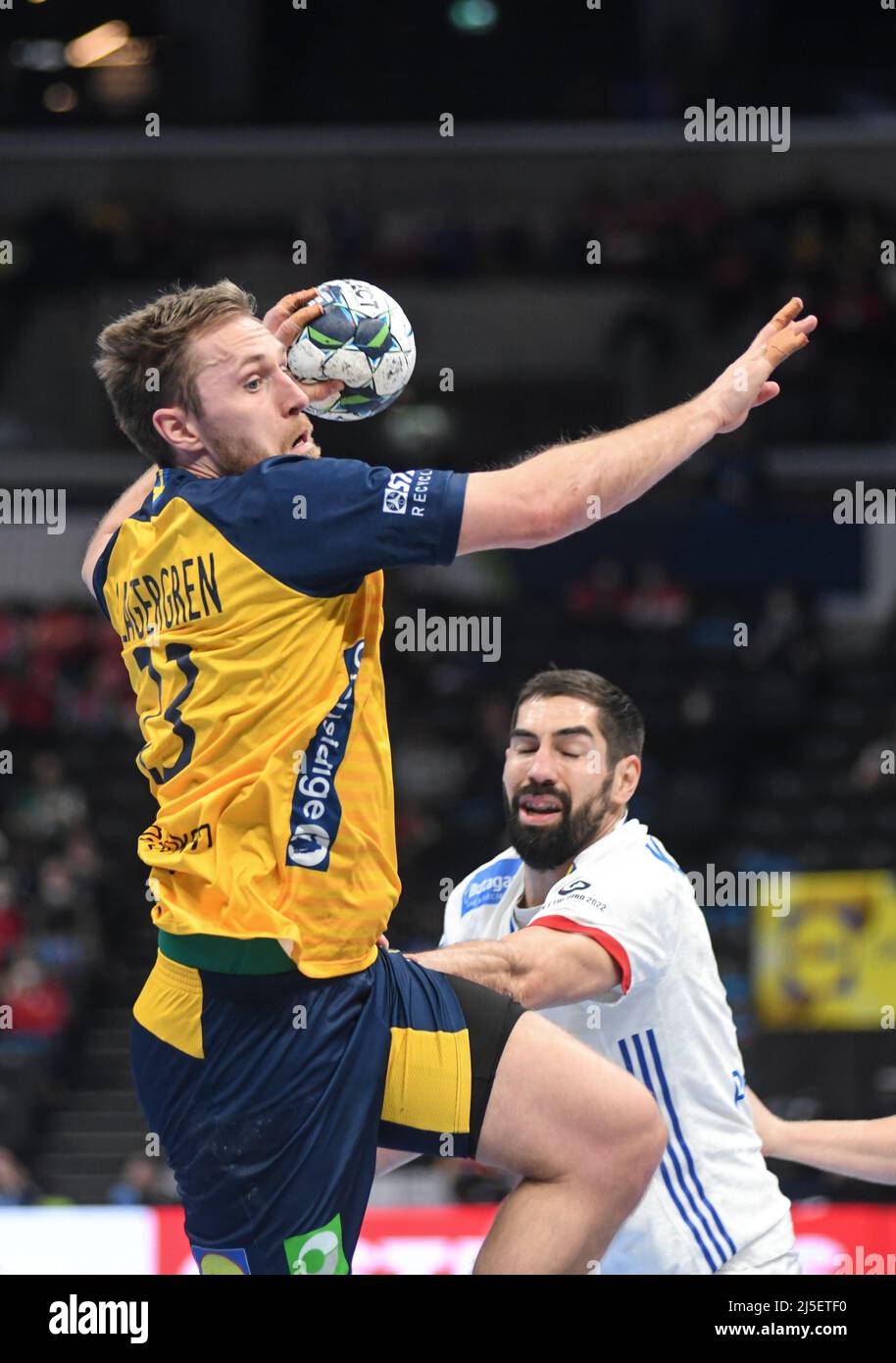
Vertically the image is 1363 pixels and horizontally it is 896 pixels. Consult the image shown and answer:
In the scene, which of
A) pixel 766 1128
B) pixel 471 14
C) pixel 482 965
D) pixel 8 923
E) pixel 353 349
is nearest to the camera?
pixel 482 965

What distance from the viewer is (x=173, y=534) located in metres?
3.87

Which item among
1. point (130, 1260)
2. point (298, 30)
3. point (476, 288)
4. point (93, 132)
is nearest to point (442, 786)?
point (476, 288)

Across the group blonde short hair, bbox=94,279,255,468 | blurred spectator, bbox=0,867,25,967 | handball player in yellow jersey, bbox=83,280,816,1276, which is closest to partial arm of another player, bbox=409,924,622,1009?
handball player in yellow jersey, bbox=83,280,816,1276

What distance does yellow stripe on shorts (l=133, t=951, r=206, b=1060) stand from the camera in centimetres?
377

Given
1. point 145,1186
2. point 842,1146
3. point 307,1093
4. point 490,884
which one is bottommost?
point 145,1186

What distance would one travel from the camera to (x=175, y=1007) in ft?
12.5

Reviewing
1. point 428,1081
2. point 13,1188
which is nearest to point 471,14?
point 13,1188

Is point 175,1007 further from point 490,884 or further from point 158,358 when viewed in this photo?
point 490,884

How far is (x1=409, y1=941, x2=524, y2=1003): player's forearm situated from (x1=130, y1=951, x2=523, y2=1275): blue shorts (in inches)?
6.4

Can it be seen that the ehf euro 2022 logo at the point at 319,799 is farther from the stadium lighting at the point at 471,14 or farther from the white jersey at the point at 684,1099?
the stadium lighting at the point at 471,14

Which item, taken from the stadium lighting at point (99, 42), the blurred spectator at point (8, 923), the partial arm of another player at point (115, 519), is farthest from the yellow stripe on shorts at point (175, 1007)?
the stadium lighting at point (99, 42)

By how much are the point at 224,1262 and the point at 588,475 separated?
179 centimetres

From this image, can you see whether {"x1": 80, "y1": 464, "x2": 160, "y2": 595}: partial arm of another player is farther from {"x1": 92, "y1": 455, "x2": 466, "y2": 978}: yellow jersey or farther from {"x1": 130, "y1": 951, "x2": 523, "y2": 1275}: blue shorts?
{"x1": 130, "y1": 951, "x2": 523, "y2": 1275}: blue shorts

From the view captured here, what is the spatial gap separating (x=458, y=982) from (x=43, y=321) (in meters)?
16.1
